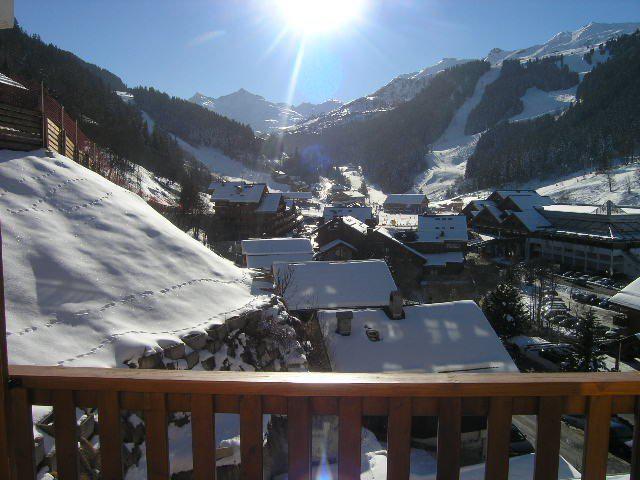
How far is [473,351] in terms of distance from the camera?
478 inches

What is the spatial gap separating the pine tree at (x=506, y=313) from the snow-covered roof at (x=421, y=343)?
6729 mm

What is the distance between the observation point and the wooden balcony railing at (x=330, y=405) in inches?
65.2

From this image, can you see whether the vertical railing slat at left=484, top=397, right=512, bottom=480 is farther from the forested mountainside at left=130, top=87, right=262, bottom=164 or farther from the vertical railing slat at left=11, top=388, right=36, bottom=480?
the forested mountainside at left=130, top=87, right=262, bottom=164

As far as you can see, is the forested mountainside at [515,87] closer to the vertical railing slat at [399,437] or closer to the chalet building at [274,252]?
the chalet building at [274,252]

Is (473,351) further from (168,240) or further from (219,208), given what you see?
(219,208)

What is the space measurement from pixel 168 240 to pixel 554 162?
313 feet

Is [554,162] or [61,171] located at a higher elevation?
[554,162]

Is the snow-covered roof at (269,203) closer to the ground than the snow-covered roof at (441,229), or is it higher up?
higher up

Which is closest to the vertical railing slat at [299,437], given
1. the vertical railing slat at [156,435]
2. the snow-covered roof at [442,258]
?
the vertical railing slat at [156,435]

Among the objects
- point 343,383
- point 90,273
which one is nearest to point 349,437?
point 343,383

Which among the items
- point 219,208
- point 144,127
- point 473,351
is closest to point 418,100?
point 144,127

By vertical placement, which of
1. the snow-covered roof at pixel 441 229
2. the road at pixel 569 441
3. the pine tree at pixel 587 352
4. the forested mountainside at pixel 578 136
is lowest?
the road at pixel 569 441

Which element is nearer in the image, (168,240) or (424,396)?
(424,396)

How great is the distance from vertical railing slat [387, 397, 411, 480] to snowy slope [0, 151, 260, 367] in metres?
3.25
